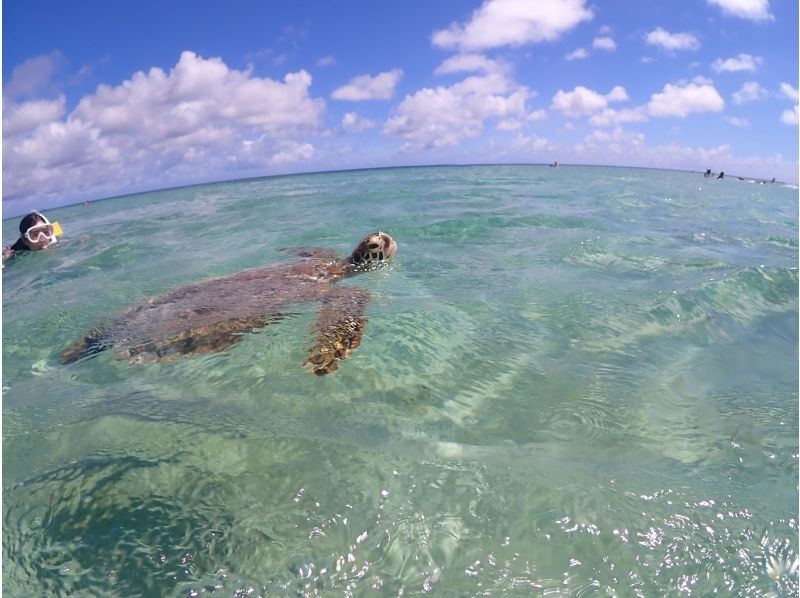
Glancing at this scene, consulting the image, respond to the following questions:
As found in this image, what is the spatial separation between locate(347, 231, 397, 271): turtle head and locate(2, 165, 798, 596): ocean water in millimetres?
1877

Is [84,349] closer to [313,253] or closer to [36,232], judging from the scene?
[313,253]

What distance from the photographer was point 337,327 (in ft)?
22.8

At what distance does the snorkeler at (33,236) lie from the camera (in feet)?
60.5

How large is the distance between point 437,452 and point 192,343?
170 inches

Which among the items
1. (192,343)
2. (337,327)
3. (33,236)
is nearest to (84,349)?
(192,343)

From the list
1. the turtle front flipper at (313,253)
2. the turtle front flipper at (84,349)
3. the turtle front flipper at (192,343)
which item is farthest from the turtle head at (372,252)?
the turtle front flipper at (84,349)

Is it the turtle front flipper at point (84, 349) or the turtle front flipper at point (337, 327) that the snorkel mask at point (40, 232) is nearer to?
the turtle front flipper at point (84, 349)

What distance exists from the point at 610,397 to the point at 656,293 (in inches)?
172

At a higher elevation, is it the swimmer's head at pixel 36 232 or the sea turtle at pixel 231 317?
the swimmer's head at pixel 36 232

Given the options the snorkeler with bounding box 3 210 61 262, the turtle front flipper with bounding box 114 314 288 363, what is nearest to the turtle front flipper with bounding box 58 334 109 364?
the turtle front flipper with bounding box 114 314 288 363

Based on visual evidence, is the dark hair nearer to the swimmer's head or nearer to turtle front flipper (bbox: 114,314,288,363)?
the swimmer's head

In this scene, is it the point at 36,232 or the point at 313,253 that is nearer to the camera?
the point at 313,253

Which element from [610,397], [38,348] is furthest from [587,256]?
[38,348]

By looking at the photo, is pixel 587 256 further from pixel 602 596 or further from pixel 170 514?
pixel 170 514
